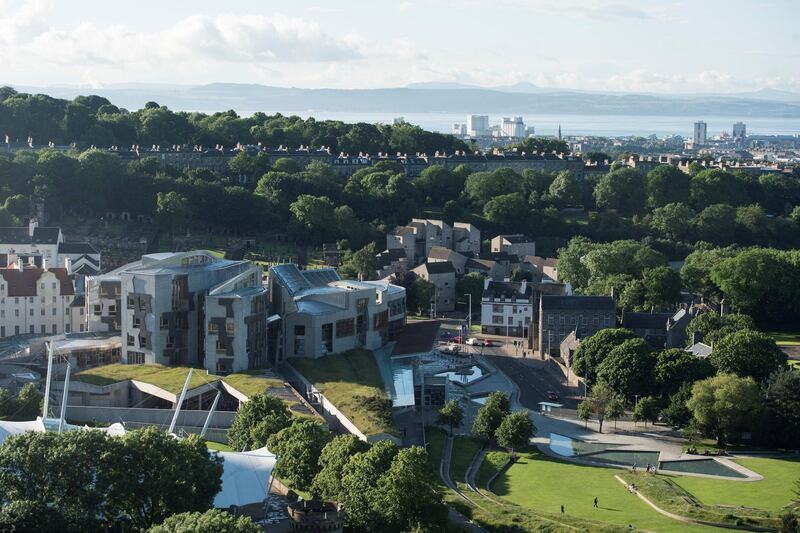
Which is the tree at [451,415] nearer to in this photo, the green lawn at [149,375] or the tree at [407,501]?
the green lawn at [149,375]

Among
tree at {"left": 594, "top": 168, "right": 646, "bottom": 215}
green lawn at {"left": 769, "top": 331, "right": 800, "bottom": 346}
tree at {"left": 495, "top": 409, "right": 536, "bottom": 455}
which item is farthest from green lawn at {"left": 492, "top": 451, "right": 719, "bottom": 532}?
tree at {"left": 594, "top": 168, "right": 646, "bottom": 215}

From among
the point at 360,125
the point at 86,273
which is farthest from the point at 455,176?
the point at 86,273

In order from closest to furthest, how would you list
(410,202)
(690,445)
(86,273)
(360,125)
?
(690,445) < (86,273) < (410,202) < (360,125)

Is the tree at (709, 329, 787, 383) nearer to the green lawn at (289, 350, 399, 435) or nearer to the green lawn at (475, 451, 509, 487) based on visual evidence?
the green lawn at (475, 451, 509, 487)

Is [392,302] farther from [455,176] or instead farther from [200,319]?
[455,176]

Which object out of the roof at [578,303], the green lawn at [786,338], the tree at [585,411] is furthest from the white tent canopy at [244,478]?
the green lawn at [786,338]
